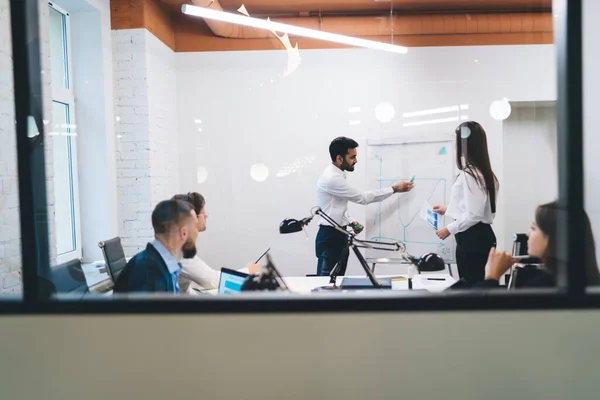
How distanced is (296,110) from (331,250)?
2219 millimetres

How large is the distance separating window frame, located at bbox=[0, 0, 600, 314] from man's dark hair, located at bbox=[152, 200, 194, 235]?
589 millimetres

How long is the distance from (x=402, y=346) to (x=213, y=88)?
380 cm

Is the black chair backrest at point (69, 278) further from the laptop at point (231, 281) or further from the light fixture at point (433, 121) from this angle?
the light fixture at point (433, 121)

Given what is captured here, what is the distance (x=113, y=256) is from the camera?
2801 millimetres

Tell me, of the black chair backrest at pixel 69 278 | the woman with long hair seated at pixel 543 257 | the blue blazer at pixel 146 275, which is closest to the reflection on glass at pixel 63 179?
the black chair backrest at pixel 69 278

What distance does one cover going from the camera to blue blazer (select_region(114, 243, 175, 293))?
70.9 inches

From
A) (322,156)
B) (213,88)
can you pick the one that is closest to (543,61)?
(322,156)

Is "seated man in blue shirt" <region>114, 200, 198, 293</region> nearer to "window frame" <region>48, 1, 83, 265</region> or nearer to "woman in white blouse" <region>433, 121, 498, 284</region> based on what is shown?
"window frame" <region>48, 1, 83, 265</region>

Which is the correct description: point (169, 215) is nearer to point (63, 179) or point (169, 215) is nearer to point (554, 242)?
point (554, 242)

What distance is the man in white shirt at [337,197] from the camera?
3219mm

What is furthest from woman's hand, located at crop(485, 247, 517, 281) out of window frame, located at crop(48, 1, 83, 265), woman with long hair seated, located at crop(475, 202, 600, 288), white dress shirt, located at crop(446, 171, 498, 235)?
window frame, located at crop(48, 1, 83, 265)

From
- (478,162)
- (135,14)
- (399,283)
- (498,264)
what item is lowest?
(399,283)

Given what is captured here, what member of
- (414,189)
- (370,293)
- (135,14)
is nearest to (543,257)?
(370,293)

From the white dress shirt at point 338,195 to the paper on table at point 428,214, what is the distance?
1.09 feet
